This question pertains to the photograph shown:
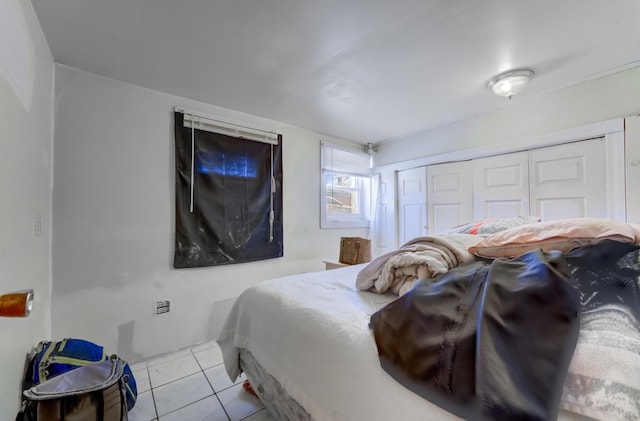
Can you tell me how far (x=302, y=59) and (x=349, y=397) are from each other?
1.93 m

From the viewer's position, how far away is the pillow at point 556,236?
35.9 inches

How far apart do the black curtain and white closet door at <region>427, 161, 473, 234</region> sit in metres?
1.91

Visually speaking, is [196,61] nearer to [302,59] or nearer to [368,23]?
[302,59]

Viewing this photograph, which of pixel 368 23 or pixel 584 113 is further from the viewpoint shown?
pixel 584 113

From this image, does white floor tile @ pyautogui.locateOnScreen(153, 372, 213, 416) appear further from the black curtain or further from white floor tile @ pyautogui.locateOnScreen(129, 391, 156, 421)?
the black curtain

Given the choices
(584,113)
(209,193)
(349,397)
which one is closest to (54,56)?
(209,193)

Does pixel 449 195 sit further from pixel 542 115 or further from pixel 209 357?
pixel 209 357

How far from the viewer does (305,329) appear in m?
1.06

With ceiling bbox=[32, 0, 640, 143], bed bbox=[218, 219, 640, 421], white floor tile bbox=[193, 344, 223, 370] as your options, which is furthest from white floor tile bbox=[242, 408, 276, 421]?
ceiling bbox=[32, 0, 640, 143]

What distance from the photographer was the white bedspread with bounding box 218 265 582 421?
745 millimetres

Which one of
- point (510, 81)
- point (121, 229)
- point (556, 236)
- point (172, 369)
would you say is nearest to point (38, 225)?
point (121, 229)

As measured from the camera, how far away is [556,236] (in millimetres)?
980

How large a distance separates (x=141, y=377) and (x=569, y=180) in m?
3.88

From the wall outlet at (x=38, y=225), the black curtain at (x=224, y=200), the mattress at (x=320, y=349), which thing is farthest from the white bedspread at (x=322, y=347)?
the wall outlet at (x=38, y=225)
